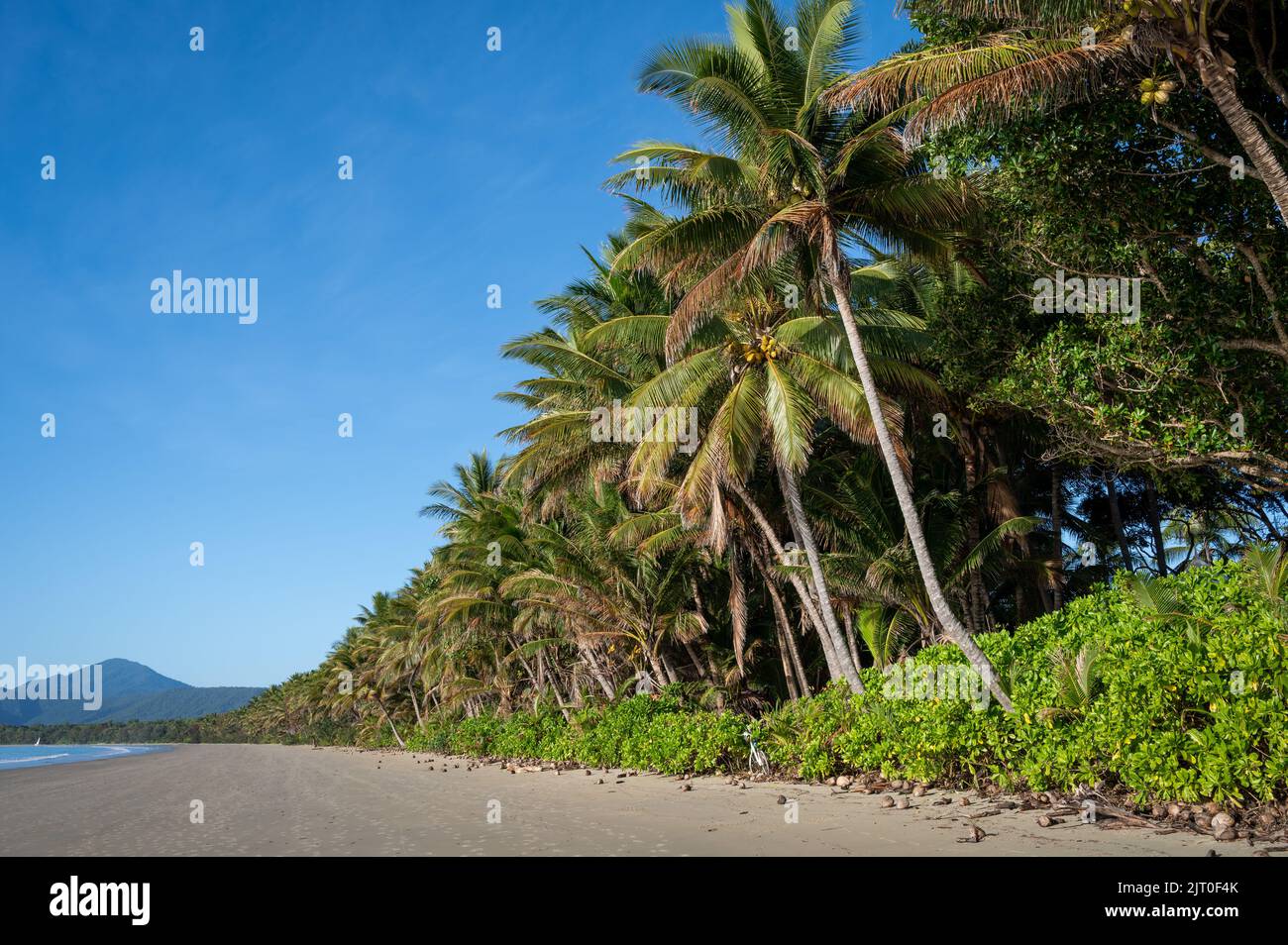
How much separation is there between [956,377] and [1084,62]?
5622 mm

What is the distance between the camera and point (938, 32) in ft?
38.8

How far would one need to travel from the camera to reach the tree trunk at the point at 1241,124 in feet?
26.0

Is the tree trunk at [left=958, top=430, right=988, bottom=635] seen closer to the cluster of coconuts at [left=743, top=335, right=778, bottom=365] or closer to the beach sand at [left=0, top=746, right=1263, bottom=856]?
the cluster of coconuts at [left=743, top=335, right=778, bottom=365]

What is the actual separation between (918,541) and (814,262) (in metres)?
5.89

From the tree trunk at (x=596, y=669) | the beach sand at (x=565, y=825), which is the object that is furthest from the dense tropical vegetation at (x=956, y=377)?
the tree trunk at (x=596, y=669)

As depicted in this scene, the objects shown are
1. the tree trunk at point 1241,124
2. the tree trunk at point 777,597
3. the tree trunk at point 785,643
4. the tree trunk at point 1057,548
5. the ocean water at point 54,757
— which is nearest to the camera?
the tree trunk at point 1241,124

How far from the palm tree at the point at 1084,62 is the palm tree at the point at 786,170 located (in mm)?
2061

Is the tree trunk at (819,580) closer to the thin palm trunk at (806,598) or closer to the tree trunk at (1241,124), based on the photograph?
the thin palm trunk at (806,598)

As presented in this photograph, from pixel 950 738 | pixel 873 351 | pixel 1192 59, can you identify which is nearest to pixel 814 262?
pixel 873 351

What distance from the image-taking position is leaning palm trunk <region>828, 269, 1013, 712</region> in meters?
10.3

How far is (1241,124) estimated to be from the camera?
26.4 ft

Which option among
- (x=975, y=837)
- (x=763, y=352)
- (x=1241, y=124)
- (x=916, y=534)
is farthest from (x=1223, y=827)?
(x=763, y=352)

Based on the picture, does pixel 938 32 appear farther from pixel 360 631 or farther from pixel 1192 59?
pixel 360 631

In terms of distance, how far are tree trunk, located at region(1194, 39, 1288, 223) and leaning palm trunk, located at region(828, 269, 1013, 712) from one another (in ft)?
16.5
